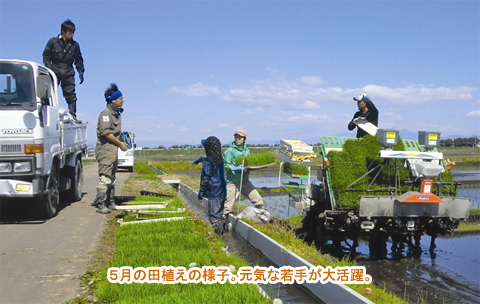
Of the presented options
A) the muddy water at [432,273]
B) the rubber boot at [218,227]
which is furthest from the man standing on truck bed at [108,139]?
the muddy water at [432,273]

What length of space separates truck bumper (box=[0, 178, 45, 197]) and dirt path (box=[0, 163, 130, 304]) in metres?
0.66

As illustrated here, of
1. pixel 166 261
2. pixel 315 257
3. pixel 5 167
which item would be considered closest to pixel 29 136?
pixel 5 167

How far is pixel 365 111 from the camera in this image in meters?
10.6

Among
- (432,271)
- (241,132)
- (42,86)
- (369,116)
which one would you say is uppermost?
(42,86)

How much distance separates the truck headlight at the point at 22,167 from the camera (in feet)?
26.0

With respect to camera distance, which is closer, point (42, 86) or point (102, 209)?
point (42, 86)

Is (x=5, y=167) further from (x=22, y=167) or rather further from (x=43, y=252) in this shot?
(x=43, y=252)

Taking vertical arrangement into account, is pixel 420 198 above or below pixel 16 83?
below

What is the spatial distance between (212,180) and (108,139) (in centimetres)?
259

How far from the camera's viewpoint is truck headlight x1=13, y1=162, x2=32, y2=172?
7.93 meters

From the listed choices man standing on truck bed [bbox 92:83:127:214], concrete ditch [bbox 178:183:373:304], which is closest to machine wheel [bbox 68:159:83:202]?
man standing on truck bed [bbox 92:83:127:214]

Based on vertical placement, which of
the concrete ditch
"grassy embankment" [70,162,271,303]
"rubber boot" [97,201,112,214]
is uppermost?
"rubber boot" [97,201,112,214]

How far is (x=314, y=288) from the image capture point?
5.96m

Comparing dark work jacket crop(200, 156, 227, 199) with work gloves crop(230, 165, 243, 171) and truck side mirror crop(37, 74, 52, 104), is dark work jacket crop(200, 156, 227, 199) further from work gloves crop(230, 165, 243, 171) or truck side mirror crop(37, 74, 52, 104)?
truck side mirror crop(37, 74, 52, 104)
